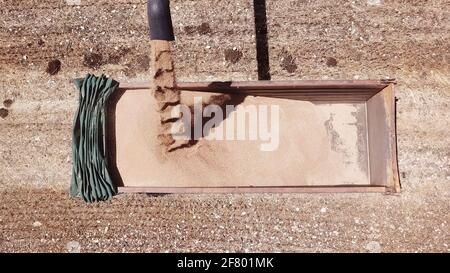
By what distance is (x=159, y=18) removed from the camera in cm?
449

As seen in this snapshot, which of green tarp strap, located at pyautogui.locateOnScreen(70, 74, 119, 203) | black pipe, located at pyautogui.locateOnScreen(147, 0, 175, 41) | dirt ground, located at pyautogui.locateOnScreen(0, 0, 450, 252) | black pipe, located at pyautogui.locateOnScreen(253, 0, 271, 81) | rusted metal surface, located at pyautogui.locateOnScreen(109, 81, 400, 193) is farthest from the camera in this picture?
black pipe, located at pyautogui.locateOnScreen(253, 0, 271, 81)

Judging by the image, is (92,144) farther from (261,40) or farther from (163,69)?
(261,40)

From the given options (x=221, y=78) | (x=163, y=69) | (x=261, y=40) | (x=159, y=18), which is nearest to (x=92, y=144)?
(x=163, y=69)

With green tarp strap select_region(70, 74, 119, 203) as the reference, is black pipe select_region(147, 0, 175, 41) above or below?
above

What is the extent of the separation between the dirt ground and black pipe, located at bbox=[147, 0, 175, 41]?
1.48 metres

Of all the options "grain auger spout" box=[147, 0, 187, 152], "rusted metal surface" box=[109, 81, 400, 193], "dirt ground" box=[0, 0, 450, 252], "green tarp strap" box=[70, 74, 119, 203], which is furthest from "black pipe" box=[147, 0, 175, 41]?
"dirt ground" box=[0, 0, 450, 252]

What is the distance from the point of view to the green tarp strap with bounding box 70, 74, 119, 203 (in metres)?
A: 5.12

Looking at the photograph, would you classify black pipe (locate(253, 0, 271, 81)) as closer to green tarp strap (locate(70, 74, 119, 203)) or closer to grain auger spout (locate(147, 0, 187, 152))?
grain auger spout (locate(147, 0, 187, 152))

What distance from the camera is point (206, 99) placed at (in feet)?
17.8

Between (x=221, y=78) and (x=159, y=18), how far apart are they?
5.57ft

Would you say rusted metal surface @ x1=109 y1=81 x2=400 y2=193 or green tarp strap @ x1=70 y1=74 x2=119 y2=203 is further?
rusted metal surface @ x1=109 y1=81 x2=400 y2=193

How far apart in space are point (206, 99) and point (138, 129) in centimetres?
94
